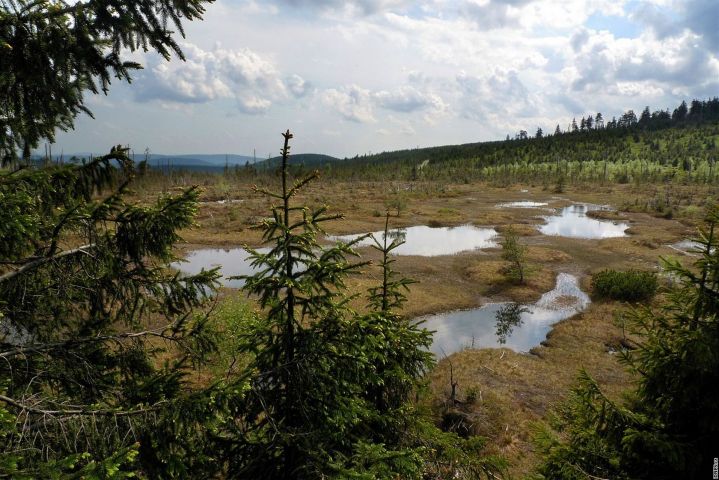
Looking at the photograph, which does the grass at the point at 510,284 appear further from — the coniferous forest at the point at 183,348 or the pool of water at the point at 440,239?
the pool of water at the point at 440,239

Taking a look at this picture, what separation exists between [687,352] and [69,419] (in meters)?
6.68

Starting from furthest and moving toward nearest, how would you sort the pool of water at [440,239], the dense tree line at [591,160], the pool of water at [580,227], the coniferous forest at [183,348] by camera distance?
the dense tree line at [591,160], the pool of water at [580,227], the pool of water at [440,239], the coniferous forest at [183,348]

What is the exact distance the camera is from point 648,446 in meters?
5.10

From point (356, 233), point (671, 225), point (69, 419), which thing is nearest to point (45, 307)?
point (69, 419)

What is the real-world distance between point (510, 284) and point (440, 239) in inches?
572

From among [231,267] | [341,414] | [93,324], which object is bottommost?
A: [231,267]

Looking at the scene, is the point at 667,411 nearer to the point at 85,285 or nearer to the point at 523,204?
the point at 85,285

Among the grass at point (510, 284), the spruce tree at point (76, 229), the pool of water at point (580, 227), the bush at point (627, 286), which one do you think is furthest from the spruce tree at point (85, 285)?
the pool of water at point (580, 227)

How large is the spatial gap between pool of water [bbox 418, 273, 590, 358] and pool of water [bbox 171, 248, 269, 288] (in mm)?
13930

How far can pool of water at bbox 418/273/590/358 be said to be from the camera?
754 inches

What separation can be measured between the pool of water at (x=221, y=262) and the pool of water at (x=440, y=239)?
9.14m

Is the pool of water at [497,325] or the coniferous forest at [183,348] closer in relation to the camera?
the coniferous forest at [183,348]

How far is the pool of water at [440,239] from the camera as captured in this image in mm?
35875

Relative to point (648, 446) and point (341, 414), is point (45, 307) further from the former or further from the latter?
point (648, 446)
